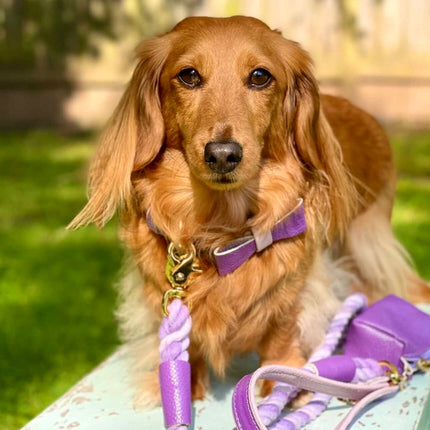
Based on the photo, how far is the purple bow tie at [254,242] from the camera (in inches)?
94.5

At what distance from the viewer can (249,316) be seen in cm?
247

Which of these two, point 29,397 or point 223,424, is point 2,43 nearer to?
point 29,397

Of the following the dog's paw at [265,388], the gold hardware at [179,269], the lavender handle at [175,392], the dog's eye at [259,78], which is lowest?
the dog's paw at [265,388]

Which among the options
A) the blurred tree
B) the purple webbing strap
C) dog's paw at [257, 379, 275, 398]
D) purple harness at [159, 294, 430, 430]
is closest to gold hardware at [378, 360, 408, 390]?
purple harness at [159, 294, 430, 430]

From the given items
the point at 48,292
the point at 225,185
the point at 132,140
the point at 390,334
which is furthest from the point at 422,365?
the point at 48,292

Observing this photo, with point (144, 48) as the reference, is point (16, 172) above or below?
below

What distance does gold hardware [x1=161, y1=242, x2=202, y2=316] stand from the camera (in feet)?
7.87

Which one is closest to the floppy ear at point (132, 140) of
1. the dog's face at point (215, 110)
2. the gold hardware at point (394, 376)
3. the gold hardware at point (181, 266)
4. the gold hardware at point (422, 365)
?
the dog's face at point (215, 110)

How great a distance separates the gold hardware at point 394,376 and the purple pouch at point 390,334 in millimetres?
41

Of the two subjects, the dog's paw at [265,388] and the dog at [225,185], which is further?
the dog's paw at [265,388]

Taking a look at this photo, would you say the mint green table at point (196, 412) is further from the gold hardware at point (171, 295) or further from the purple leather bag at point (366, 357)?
the gold hardware at point (171, 295)

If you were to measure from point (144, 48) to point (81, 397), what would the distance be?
1.22 metres

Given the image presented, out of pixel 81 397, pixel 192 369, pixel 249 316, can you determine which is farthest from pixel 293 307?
pixel 81 397

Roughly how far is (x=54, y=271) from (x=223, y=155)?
2.46 m
